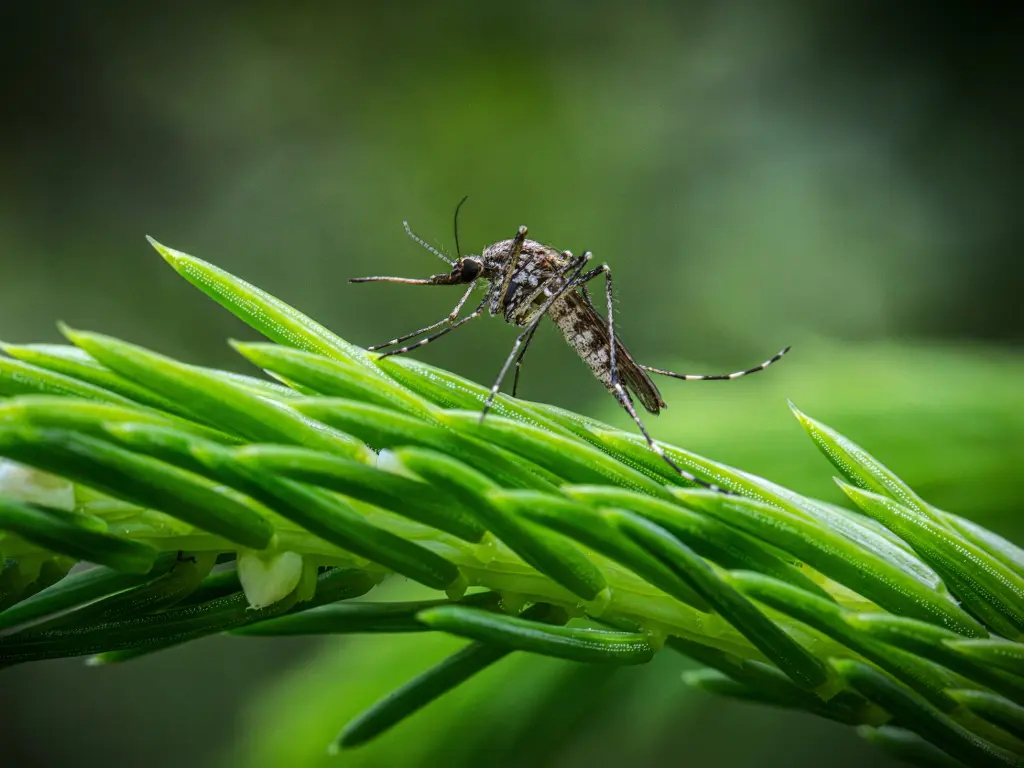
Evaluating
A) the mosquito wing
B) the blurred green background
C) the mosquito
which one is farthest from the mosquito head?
the blurred green background

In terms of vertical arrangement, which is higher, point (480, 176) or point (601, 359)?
point (480, 176)

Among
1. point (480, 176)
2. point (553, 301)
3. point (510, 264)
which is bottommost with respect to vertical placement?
point (553, 301)

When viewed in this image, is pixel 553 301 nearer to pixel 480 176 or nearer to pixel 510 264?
pixel 510 264

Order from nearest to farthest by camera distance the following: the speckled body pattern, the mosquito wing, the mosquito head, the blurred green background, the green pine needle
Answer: the green pine needle → the mosquito wing → the speckled body pattern → the mosquito head → the blurred green background

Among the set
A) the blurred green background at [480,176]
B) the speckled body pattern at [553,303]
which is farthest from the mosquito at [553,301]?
the blurred green background at [480,176]

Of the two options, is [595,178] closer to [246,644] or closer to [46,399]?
[246,644]

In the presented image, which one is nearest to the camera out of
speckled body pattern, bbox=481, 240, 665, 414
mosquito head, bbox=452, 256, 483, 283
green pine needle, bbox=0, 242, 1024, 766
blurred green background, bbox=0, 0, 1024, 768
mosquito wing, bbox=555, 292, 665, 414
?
green pine needle, bbox=0, 242, 1024, 766

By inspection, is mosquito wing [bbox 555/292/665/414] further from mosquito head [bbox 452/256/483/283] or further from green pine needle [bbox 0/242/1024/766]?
green pine needle [bbox 0/242/1024/766]

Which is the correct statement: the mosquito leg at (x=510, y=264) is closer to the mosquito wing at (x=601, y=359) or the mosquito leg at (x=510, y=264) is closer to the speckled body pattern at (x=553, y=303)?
the speckled body pattern at (x=553, y=303)

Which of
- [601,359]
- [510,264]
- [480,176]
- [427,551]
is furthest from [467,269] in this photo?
[480,176]
